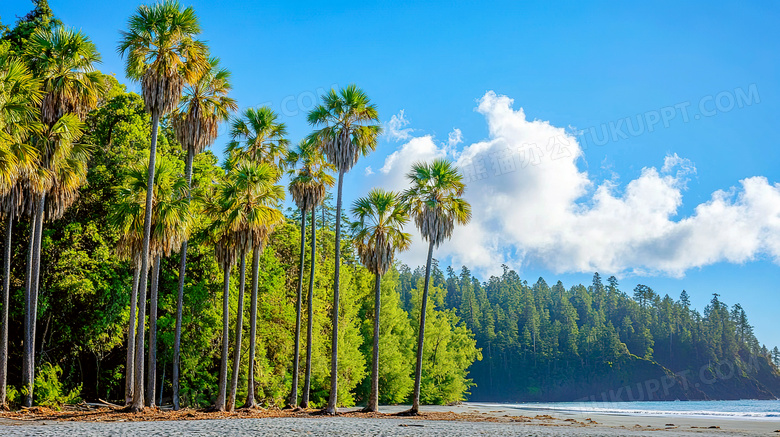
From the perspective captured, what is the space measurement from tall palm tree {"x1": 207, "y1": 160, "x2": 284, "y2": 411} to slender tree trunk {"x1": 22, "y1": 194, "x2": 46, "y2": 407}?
6.50 metres

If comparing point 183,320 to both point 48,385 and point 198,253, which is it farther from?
point 48,385

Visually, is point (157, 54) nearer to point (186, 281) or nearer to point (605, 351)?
point (186, 281)

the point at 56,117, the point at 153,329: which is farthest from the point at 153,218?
the point at 56,117

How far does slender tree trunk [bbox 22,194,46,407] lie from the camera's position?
2159 cm

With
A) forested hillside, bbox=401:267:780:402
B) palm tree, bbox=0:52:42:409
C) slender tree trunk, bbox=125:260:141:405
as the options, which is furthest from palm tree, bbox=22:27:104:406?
forested hillside, bbox=401:267:780:402

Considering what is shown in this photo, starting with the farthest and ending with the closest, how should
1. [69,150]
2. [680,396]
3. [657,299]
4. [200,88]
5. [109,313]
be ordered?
[657,299], [680,396], [109,313], [200,88], [69,150]

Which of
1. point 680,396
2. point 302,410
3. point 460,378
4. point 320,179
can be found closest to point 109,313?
point 302,410

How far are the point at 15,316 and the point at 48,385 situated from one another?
494cm

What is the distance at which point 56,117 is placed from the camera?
22.3 m

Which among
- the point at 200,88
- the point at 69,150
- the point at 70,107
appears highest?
the point at 200,88

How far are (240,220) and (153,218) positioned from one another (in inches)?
144

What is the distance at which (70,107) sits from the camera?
74.5 ft

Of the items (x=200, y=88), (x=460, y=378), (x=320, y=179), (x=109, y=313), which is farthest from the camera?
(x=460, y=378)

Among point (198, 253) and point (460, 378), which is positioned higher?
point (198, 253)
